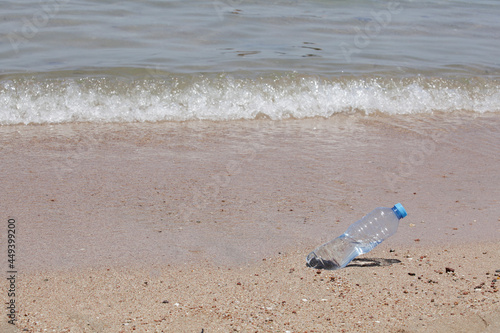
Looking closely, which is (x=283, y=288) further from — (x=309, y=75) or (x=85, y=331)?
(x=309, y=75)

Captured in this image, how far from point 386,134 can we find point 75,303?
13.3 feet

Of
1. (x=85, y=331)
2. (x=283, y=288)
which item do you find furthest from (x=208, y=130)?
(x=85, y=331)

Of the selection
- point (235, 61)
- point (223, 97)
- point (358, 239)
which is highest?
point (235, 61)

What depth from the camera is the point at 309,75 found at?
7.37 m

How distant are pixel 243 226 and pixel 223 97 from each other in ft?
11.1

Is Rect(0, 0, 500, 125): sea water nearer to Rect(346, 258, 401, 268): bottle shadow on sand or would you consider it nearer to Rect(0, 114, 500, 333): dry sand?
Rect(0, 114, 500, 333): dry sand

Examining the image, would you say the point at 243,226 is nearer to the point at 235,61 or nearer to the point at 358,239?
the point at 358,239

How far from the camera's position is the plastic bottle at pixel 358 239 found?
3139 mm

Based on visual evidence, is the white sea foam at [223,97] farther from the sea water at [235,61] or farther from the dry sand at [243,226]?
the dry sand at [243,226]

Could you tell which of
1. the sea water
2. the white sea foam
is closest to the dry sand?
the white sea foam

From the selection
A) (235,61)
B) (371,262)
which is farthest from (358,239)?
(235,61)

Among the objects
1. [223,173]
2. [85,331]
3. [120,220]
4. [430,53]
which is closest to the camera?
[85,331]

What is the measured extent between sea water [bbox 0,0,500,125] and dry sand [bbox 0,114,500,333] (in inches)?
25.3

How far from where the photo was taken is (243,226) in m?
3.60
